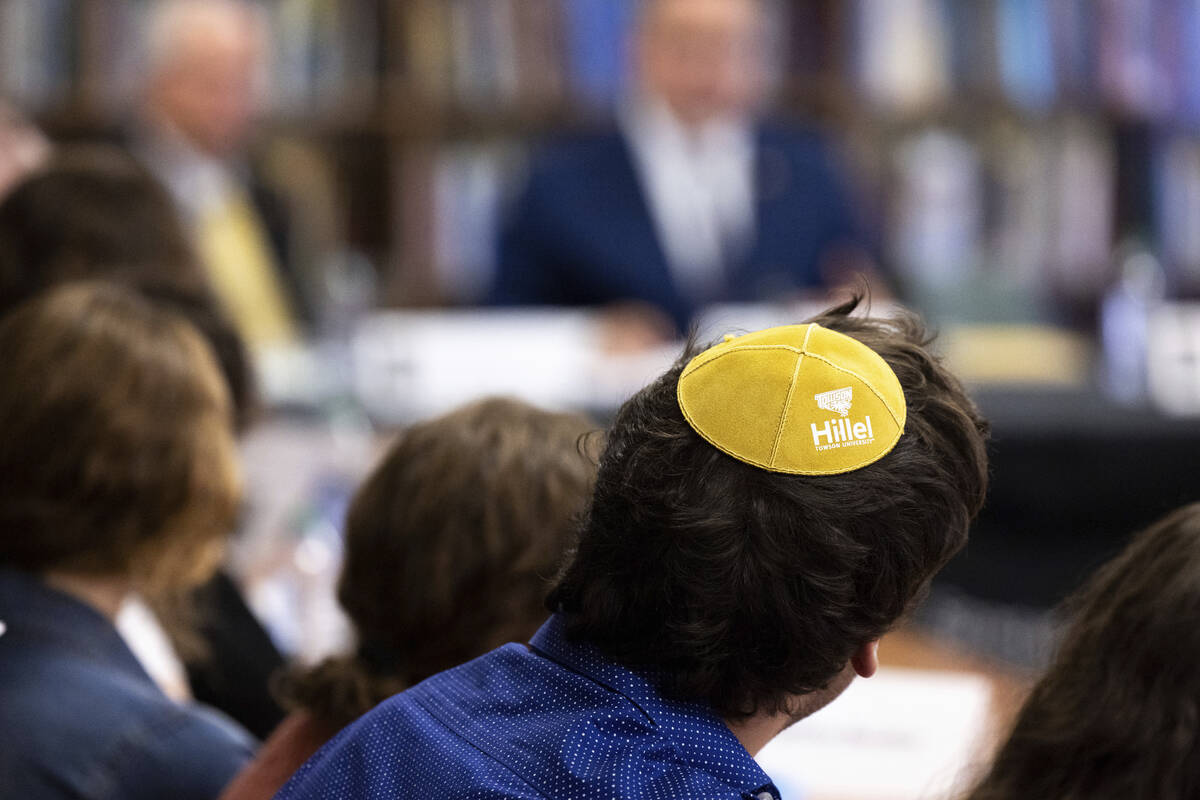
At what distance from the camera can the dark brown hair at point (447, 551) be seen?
1.13 m

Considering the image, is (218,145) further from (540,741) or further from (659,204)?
(540,741)

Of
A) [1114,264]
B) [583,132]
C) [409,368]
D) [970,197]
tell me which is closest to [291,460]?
[409,368]

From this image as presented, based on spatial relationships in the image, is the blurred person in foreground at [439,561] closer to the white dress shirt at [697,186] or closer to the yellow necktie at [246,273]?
the yellow necktie at [246,273]

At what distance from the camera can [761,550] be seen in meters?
0.82

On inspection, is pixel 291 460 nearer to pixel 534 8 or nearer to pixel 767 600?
pixel 767 600

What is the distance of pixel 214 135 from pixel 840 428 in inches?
117

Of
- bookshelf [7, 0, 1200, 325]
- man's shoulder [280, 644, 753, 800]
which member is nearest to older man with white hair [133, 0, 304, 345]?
bookshelf [7, 0, 1200, 325]

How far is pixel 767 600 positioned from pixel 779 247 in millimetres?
2544

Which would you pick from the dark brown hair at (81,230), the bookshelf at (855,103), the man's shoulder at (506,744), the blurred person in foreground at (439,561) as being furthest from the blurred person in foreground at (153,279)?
the bookshelf at (855,103)

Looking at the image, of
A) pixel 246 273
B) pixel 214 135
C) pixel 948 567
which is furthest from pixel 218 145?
pixel 948 567

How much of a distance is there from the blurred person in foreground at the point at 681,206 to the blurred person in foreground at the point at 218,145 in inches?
22.6

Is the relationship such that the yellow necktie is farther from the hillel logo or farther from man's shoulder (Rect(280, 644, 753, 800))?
the hillel logo

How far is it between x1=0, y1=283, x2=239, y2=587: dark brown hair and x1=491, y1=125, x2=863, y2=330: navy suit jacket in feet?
6.17

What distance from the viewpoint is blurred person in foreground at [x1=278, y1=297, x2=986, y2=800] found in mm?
813
